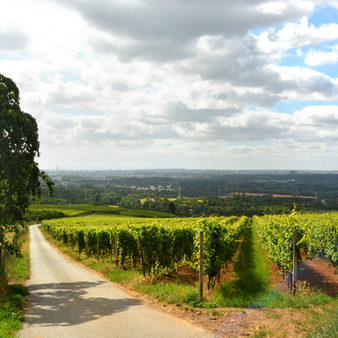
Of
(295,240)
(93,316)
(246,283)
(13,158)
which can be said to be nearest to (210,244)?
(246,283)

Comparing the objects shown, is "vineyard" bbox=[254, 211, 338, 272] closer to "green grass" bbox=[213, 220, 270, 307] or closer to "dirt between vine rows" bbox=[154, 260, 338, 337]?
"green grass" bbox=[213, 220, 270, 307]

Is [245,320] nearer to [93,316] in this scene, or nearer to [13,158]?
[93,316]

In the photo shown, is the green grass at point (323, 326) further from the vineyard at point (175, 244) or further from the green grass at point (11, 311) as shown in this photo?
the green grass at point (11, 311)

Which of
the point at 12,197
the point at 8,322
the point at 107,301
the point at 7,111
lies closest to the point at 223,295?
the point at 107,301

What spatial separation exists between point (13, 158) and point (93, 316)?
6.32 metres

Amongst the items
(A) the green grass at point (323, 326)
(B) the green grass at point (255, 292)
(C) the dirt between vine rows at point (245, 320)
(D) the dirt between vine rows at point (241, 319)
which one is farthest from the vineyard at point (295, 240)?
(A) the green grass at point (323, 326)

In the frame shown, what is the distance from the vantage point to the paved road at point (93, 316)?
265 inches

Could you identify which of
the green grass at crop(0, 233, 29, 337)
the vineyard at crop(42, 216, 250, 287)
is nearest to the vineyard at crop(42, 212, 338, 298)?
the vineyard at crop(42, 216, 250, 287)

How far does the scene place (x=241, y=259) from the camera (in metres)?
18.5

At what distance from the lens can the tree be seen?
10.7 meters

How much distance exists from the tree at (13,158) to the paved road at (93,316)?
2.55m

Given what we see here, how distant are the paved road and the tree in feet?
8.37

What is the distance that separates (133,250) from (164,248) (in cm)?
260

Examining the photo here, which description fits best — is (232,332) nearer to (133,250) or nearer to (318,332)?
(318,332)
